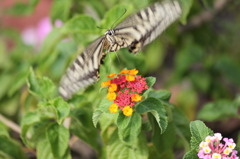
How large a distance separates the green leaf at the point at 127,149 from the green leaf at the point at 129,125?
0.41 ft

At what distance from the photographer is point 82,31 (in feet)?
5.29

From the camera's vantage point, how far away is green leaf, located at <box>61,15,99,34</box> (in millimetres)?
1600

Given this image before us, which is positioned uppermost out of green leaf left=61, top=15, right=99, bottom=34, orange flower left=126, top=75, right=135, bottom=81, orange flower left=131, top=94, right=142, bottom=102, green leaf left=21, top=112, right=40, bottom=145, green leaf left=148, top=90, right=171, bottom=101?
green leaf left=61, top=15, right=99, bottom=34

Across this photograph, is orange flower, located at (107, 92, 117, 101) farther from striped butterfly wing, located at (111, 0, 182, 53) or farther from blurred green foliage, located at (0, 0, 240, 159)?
striped butterfly wing, located at (111, 0, 182, 53)

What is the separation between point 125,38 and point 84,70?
182mm

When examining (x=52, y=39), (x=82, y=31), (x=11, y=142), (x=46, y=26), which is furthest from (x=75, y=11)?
(x=46, y=26)

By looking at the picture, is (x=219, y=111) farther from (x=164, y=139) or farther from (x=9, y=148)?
(x=9, y=148)

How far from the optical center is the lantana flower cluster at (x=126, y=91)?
1.23 meters

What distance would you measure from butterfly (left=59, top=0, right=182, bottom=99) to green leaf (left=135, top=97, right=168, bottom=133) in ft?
0.70

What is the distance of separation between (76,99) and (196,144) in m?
0.52

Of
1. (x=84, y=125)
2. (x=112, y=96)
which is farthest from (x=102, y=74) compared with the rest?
(x=112, y=96)

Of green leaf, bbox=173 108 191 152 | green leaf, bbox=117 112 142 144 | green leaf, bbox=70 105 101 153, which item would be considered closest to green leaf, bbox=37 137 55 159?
green leaf, bbox=70 105 101 153

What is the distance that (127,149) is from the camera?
1.44 m

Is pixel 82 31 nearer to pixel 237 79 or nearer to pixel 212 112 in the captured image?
pixel 212 112
